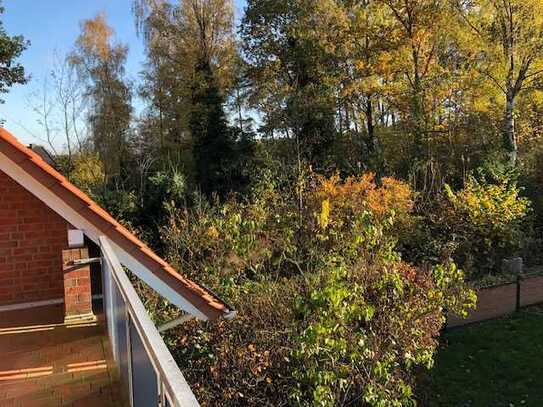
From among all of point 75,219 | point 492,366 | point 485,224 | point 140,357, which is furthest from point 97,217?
point 485,224

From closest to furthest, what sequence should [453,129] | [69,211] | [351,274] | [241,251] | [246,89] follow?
[69,211], [351,274], [241,251], [453,129], [246,89]

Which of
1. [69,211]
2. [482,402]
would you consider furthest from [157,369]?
[482,402]

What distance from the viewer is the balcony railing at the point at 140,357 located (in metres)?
1.65

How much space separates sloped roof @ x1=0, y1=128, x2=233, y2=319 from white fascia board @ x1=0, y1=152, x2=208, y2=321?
28 mm

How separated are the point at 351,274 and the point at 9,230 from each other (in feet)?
13.6

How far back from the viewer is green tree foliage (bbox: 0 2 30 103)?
17.1m

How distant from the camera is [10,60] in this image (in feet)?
58.3

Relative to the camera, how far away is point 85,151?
979 inches

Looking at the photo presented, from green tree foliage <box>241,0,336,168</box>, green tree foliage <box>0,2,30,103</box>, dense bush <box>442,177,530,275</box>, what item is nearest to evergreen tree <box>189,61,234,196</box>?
green tree foliage <box>241,0,336,168</box>

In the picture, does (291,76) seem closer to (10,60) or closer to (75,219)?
(10,60)

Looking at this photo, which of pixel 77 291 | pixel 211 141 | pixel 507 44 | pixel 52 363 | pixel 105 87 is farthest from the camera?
pixel 105 87

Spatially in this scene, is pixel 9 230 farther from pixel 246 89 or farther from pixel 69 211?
pixel 246 89

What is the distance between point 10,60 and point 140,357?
18383mm

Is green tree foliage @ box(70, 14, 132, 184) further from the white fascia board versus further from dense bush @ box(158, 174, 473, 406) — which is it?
the white fascia board
